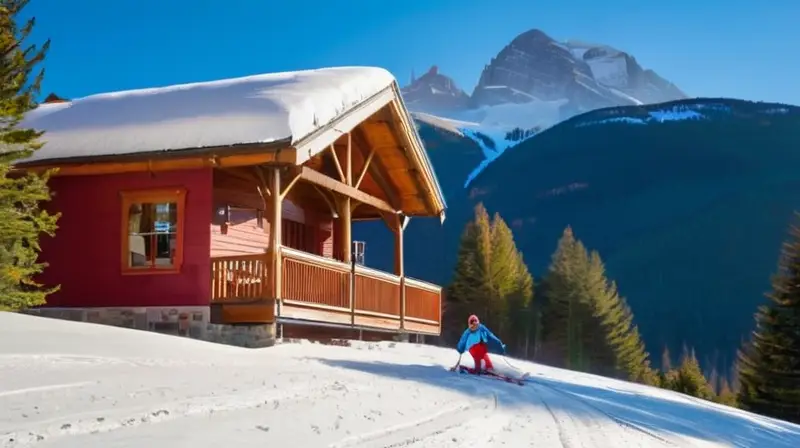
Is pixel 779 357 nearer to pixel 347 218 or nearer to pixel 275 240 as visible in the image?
pixel 347 218

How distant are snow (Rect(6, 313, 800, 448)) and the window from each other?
392 centimetres

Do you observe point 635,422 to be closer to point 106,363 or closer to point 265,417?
point 265,417

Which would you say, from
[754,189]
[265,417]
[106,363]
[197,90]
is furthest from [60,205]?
[754,189]

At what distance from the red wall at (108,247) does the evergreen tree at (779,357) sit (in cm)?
2326

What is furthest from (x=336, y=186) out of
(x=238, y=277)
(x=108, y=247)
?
(x=108, y=247)

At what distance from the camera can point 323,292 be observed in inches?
603

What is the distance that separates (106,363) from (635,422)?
5.46 metres

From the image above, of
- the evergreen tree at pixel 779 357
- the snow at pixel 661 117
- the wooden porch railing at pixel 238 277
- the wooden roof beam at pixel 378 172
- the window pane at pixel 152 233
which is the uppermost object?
the snow at pixel 661 117

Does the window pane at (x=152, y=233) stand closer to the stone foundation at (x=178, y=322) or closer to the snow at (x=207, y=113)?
the stone foundation at (x=178, y=322)

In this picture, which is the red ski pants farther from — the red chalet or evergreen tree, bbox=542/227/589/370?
evergreen tree, bbox=542/227/589/370

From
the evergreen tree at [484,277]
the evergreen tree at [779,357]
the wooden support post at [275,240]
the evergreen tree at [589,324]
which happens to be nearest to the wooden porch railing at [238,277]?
the wooden support post at [275,240]

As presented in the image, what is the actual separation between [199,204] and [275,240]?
5.44 ft

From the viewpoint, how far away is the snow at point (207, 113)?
13.9 m

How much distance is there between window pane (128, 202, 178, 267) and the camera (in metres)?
14.6
